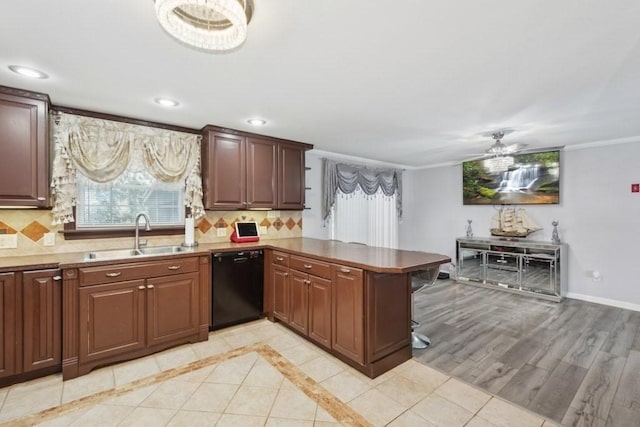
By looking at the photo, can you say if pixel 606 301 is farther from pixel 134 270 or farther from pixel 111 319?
pixel 111 319

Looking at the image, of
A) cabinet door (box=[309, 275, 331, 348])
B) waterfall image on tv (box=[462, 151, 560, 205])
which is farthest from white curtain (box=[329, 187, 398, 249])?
cabinet door (box=[309, 275, 331, 348])

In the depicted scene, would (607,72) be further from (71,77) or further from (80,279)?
(80,279)

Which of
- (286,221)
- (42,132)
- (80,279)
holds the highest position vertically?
(42,132)

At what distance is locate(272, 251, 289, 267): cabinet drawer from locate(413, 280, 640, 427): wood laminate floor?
1486 millimetres

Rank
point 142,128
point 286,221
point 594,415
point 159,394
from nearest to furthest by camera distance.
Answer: point 594,415 → point 159,394 → point 142,128 → point 286,221

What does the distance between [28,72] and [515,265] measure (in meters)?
5.80

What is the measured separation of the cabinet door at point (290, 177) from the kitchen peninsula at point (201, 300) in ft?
3.38

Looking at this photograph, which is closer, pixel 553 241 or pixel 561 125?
pixel 561 125

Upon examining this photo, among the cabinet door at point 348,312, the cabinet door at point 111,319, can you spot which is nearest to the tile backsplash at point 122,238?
the cabinet door at point 111,319

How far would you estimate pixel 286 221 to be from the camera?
4152 mm

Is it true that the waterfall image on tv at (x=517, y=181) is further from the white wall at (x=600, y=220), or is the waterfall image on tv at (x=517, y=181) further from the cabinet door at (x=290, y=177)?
the cabinet door at (x=290, y=177)

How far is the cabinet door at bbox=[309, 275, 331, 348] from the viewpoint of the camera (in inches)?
100

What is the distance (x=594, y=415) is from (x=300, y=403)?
1.86 metres

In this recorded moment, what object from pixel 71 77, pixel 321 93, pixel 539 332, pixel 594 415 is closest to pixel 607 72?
pixel 321 93
